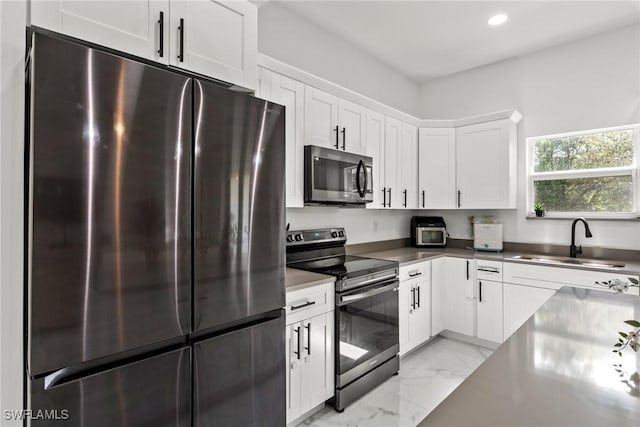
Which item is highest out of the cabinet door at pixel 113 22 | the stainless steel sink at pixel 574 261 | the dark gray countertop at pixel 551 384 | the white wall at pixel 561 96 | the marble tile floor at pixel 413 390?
the white wall at pixel 561 96

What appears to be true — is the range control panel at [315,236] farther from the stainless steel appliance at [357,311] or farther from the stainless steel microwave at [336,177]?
the stainless steel microwave at [336,177]

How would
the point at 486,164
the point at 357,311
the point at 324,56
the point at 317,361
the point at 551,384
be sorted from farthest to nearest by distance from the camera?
the point at 486,164 → the point at 324,56 → the point at 357,311 → the point at 317,361 → the point at 551,384

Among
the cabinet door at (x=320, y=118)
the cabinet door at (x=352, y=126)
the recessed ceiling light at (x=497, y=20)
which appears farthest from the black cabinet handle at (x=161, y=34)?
the recessed ceiling light at (x=497, y=20)

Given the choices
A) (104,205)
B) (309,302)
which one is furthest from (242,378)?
(104,205)

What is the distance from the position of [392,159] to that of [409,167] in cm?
35

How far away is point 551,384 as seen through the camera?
764 millimetres

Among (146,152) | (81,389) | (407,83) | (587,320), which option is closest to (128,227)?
(146,152)

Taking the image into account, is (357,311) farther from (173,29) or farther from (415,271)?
(173,29)

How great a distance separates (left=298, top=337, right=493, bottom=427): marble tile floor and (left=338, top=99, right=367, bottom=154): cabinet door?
193 cm

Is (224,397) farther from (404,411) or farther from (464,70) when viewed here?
(464,70)

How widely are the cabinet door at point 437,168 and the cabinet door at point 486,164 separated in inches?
2.9

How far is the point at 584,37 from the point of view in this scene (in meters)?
3.15

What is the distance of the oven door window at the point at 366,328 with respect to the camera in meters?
2.20

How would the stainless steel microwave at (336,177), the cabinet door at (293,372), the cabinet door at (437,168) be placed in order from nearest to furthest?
the cabinet door at (293,372) → the stainless steel microwave at (336,177) → the cabinet door at (437,168)
